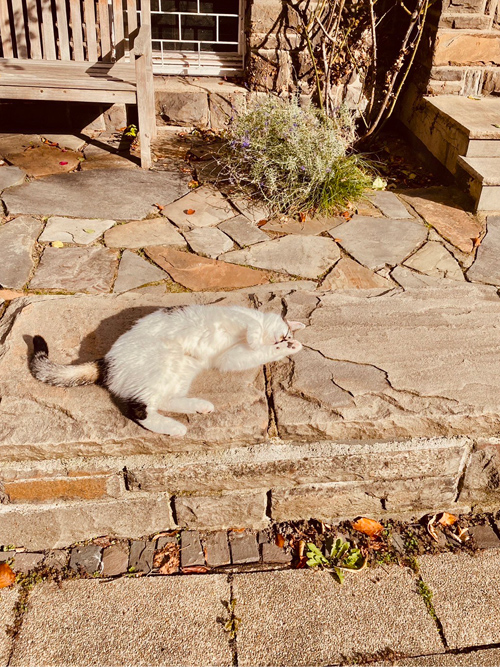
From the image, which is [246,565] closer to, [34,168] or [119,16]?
[34,168]

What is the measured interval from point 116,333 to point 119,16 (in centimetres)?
398

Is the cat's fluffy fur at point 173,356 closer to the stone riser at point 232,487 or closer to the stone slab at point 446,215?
the stone riser at point 232,487

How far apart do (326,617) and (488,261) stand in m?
2.99

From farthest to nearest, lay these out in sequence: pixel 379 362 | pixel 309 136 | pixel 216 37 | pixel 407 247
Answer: pixel 216 37, pixel 309 136, pixel 407 247, pixel 379 362

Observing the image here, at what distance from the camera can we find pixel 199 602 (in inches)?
84.8

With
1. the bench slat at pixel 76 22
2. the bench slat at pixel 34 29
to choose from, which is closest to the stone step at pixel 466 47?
the bench slat at pixel 76 22

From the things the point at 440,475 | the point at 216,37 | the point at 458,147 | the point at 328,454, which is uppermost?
the point at 216,37

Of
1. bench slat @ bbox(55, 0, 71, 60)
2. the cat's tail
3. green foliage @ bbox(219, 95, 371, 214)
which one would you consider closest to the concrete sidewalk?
the cat's tail

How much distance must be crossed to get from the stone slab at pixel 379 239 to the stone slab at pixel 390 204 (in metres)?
0.12

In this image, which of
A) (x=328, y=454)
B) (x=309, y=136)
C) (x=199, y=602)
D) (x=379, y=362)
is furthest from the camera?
(x=309, y=136)

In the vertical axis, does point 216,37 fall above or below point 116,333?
above

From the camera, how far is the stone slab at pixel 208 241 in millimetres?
4195

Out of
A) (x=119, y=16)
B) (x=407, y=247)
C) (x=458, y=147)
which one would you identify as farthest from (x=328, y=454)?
(x=119, y=16)

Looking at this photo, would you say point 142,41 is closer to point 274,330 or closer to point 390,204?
point 390,204
